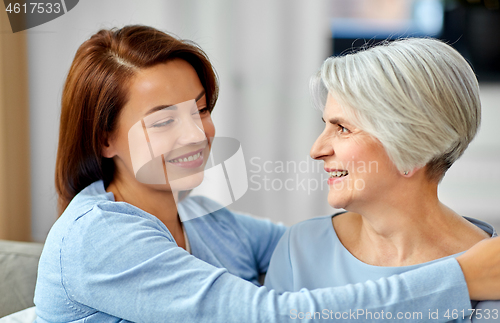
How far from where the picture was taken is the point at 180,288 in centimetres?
92

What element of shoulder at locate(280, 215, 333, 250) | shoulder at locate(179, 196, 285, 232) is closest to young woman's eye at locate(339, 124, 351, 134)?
shoulder at locate(280, 215, 333, 250)

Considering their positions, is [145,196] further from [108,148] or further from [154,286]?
[154,286]

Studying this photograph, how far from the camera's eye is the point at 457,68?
3.31ft

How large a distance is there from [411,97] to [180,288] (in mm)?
627

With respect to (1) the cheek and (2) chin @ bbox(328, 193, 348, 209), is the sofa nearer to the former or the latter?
(1) the cheek

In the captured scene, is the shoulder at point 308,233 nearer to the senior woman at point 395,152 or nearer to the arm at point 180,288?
the senior woman at point 395,152

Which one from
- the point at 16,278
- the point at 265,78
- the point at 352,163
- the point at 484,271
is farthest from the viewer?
the point at 265,78

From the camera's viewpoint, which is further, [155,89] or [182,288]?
[155,89]

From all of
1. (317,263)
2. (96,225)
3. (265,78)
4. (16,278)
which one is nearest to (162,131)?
(96,225)

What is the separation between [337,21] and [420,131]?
7.18 feet

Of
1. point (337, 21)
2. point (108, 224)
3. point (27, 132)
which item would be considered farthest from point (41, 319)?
point (337, 21)

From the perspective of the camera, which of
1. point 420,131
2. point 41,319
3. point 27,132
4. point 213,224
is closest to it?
point 420,131

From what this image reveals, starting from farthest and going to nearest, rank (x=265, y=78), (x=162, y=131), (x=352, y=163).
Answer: (x=265, y=78), (x=162, y=131), (x=352, y=163)

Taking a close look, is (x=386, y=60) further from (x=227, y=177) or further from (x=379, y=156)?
(x=227, y=177)
